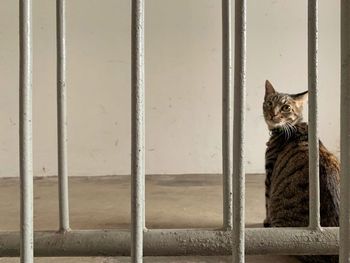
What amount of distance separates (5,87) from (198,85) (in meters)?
1.28

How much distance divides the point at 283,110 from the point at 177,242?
132cm

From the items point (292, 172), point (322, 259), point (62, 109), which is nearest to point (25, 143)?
point (62, 109)

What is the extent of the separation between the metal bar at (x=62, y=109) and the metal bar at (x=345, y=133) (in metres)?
0.50

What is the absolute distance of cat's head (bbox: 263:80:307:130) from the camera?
→ 7.00 feet

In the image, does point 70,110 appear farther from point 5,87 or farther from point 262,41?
point 262,41

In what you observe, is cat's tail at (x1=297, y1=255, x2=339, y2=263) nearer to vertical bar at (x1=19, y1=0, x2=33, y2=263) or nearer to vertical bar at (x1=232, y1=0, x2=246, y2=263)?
vertical bar at (x1=232, y1=0, x2=246, y2=263)

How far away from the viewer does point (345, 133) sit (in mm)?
655

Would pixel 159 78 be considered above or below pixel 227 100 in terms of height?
above

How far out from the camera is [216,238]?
961mm

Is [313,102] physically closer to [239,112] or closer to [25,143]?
[239,112]

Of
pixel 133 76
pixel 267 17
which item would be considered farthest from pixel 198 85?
pixel 133 76

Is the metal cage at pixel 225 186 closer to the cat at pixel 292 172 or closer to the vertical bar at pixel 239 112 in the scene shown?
the vertical bar at pixel 239 112

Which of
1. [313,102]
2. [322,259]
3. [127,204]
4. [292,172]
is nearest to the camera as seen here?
[313,102]

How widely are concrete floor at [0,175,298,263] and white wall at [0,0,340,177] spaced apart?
17 centimetres
